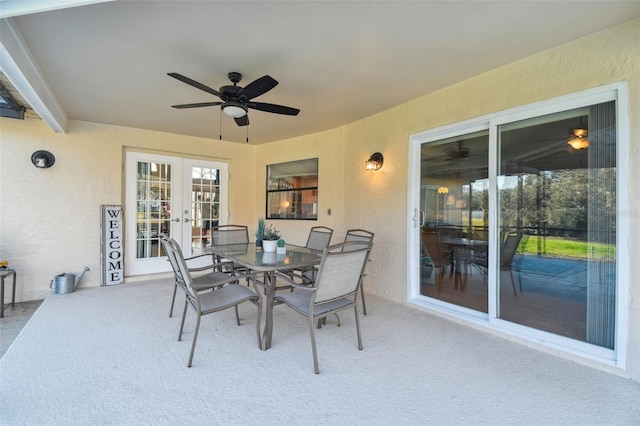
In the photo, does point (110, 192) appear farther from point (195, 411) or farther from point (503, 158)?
point (503, 158)

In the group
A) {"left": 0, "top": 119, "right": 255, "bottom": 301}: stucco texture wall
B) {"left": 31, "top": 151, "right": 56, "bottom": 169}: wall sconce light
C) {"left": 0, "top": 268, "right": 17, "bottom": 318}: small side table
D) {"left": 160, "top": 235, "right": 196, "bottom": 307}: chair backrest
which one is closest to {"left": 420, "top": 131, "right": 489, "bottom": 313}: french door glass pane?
{"left": 160, "top": 235, "right": 196, "bottom": 307}: chair backrest

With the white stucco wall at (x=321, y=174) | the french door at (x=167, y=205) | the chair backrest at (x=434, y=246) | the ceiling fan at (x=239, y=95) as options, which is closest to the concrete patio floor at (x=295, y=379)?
the chair backrest at (x=434, y=246)

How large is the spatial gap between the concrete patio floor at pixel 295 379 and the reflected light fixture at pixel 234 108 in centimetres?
209

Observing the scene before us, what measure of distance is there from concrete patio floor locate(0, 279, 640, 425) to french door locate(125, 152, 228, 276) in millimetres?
2001

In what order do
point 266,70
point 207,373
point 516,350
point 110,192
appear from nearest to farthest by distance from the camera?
point 207,373, point 516,350, point 266,70, point 110,192

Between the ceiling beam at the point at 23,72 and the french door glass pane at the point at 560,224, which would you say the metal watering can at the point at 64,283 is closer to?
the ceiling beam at the point at 23,72

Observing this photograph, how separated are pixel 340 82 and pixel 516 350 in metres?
2.96

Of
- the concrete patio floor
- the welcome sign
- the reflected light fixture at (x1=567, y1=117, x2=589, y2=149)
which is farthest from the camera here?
the welcome sign

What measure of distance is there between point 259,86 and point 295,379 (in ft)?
7.40

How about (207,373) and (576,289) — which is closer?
(207,373)

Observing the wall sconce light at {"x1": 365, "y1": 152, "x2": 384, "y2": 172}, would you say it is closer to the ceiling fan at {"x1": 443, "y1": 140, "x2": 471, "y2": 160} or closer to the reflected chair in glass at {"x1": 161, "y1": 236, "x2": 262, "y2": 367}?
the ceiling fan at {"x1": 443, "y1": 140, "x2": 471, "y2": 160}

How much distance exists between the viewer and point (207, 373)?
2070mm

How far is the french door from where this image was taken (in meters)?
4.78

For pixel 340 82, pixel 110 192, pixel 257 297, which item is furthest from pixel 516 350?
pixel 110 192
